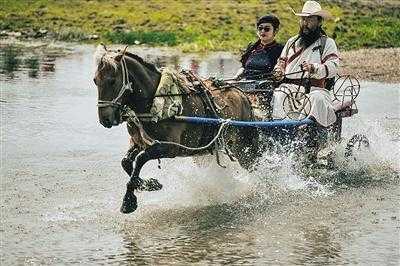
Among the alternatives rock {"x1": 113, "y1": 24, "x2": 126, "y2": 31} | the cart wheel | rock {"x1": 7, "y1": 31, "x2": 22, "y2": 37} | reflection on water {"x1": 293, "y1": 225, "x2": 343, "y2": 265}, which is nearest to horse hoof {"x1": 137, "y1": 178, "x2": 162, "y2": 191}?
reflection on water {"x1": 293, "y1": 225, "x2": 343, "y2": 265}

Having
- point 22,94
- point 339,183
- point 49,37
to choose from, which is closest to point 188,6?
Answer: point 49,37

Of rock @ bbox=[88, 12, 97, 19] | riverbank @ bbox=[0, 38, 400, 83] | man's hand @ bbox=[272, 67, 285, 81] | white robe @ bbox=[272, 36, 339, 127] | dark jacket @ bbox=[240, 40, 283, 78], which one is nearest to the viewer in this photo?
white robe @ bbox=[272, 36, 339, 127]

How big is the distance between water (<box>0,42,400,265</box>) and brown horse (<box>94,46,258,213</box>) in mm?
707

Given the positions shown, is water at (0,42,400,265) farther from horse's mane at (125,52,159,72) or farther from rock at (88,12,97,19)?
rock at (88,12,97,19)

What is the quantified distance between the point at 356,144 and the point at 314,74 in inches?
93.6

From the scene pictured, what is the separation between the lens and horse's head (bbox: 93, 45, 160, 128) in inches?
408

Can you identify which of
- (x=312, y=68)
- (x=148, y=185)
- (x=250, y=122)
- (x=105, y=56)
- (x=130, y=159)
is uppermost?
(x=105, y=56)

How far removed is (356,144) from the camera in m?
14.5

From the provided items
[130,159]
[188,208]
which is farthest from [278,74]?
[130,159]

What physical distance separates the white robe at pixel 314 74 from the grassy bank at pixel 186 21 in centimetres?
2640

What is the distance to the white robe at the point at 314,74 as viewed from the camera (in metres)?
12.6

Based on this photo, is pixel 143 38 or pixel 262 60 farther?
pixel 143 38

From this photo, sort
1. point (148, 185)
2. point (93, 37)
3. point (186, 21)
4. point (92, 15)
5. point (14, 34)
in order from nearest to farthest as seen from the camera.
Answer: point (148, 185) < point (93, 37) < point (14, 34) < point (186, 21) < point (92, 15)

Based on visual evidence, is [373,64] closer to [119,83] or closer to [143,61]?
[143,61]
